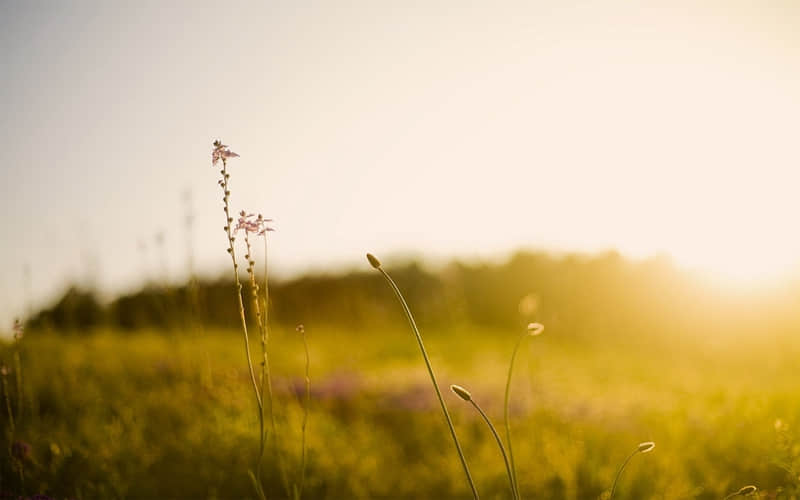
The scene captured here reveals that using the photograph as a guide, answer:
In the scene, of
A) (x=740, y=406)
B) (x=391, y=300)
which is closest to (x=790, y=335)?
(x=740, y=406)

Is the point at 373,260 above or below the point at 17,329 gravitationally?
above

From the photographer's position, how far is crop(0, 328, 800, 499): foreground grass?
3273mm

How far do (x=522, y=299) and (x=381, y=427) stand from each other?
17.6 ft

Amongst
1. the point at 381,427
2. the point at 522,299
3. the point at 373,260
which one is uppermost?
the point at 373,260

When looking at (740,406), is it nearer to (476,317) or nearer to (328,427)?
(328,427)

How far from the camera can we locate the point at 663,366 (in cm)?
744

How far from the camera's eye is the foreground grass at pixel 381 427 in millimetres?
3273

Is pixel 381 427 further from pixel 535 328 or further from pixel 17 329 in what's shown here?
pixel 535 328

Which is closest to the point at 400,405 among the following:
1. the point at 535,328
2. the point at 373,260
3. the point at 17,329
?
the point at 17,329

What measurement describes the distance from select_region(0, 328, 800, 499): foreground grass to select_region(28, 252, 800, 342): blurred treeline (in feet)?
7.46

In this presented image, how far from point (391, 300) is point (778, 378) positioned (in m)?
6.53

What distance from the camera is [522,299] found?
9562 mm

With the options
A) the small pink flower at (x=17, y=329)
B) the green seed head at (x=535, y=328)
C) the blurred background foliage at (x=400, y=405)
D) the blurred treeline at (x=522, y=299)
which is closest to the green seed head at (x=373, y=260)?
the green seed head at (x=535, y=328)

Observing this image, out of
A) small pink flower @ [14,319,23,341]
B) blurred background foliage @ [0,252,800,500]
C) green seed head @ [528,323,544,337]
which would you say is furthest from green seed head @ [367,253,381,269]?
small pink flower @ [14,319,23,341]
